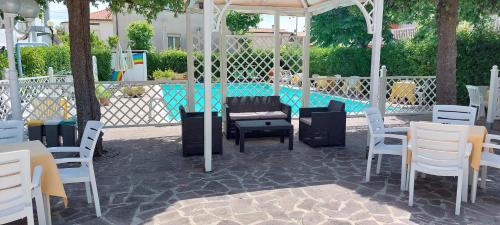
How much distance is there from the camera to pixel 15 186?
2.31 meters

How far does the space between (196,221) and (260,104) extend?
382 centimetres

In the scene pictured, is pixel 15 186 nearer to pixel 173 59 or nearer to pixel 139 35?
pixel 173 59

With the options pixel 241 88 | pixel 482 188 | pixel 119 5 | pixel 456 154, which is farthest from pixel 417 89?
pixel 119 5

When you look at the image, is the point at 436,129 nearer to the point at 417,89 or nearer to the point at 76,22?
the point at 76,22

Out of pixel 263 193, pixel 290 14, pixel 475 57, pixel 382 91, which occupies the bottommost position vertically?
pixel 263 193

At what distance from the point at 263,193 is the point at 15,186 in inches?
88.9

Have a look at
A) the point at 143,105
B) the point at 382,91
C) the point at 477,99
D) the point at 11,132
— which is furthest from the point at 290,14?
the point at 11,132

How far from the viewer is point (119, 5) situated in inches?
248

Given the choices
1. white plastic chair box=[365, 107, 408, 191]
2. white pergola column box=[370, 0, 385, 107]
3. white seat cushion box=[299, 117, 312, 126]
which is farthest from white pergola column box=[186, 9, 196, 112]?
white plastic chair box=[365, 107, 408, 191]

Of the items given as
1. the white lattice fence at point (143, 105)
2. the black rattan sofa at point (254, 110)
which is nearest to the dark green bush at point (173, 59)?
the white lattice fence at point (143, 105)

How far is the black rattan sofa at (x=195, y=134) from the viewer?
5.16 meters

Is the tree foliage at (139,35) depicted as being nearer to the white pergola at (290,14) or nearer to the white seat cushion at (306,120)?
the white pergola at (290,14)

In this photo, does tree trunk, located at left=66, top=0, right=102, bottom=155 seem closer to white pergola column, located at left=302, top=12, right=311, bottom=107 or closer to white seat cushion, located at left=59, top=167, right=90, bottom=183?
white seat cushion, located at left=59, top=167, right=90, bottom=183

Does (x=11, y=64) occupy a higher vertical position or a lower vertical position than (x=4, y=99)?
higher
